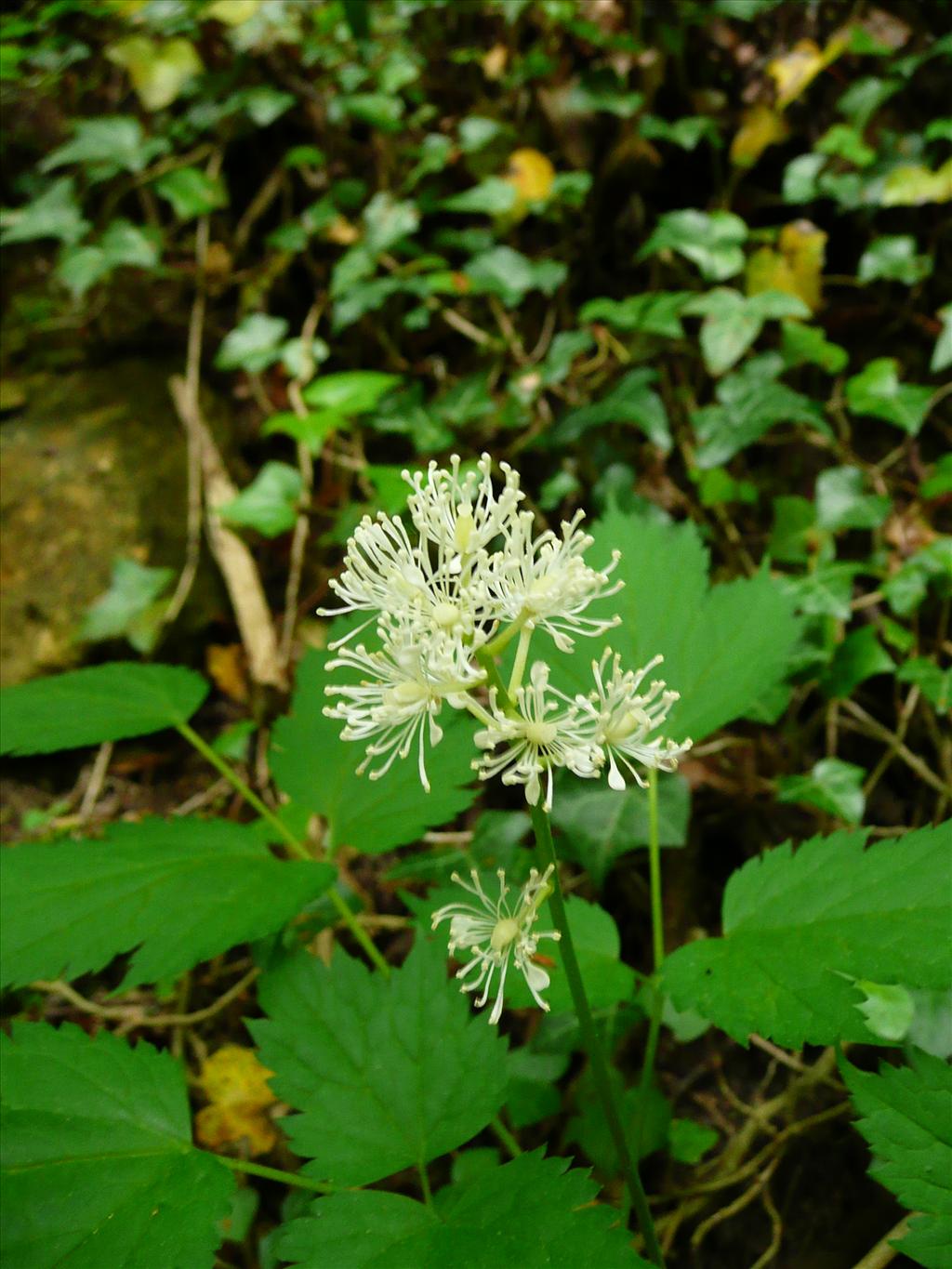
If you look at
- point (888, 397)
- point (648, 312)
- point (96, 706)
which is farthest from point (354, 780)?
point (888, 397)

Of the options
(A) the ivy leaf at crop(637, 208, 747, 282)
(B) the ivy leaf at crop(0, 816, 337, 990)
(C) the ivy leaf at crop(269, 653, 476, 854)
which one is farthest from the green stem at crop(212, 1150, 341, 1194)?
(A) the ivy leaf at crop(637, 208, 747, 282)

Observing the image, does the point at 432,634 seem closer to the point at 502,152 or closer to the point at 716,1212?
the point at 716,1212

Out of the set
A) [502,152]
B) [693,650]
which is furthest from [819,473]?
[502,152]

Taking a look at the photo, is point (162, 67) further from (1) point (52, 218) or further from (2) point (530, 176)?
(2) point (530, 176)

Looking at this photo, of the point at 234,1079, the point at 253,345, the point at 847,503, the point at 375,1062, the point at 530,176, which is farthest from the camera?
the point at 253,345

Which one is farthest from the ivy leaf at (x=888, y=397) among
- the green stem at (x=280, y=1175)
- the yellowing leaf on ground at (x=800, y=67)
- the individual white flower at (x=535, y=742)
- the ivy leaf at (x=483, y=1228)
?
the green stem at (x=280, y=1175)

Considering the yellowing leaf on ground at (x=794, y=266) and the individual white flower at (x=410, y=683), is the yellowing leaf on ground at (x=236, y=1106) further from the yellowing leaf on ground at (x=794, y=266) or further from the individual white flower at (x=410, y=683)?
the yellowing leaf on ground at (x=794, y=266)
